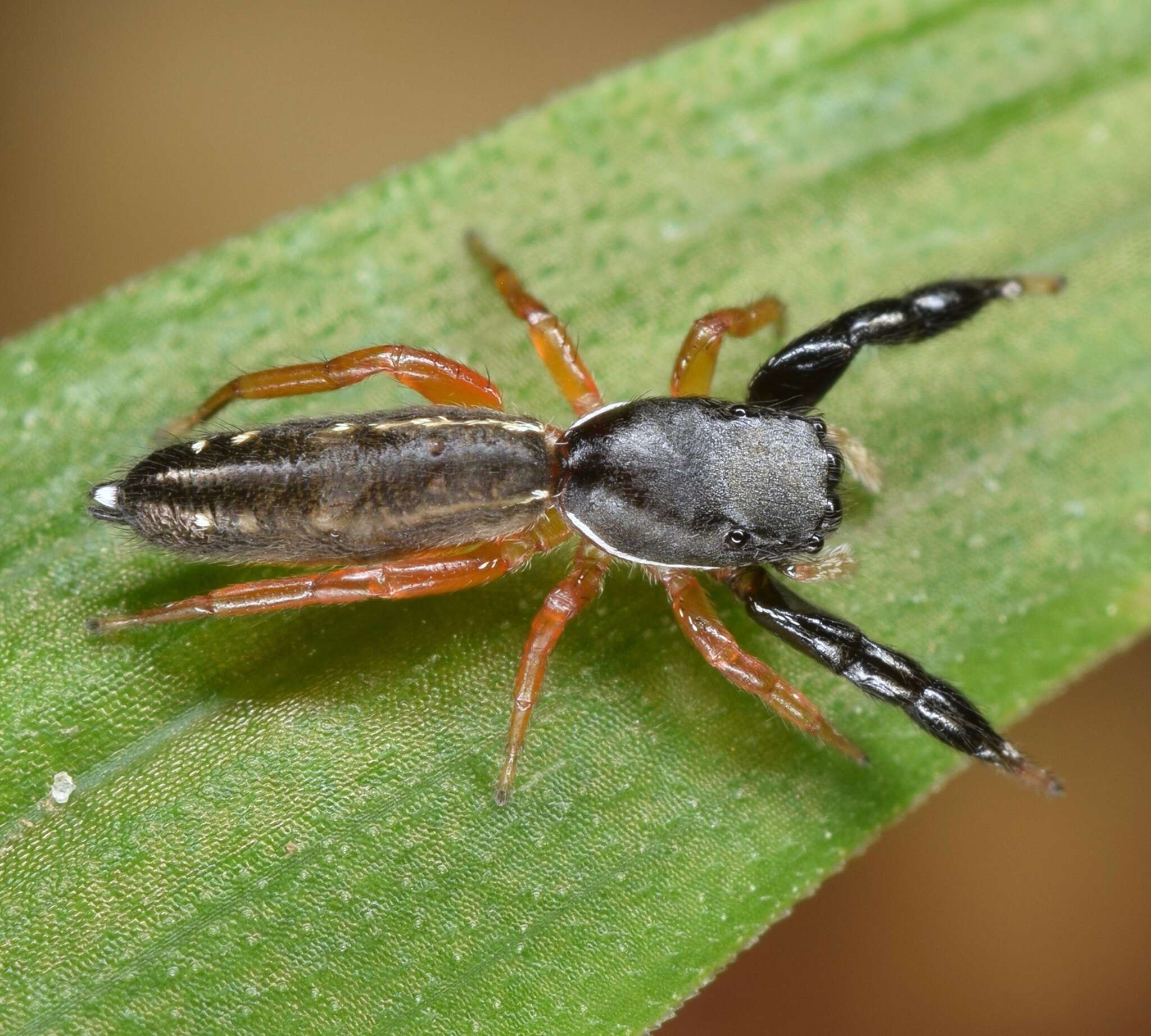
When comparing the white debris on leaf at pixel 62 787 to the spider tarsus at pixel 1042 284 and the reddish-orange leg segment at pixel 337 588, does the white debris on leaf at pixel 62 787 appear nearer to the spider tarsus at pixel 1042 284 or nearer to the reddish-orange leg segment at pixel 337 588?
the reddish-orange leg segment at pixel 337 588

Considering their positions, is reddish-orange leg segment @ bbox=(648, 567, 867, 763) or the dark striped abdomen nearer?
the dark striped abdomen

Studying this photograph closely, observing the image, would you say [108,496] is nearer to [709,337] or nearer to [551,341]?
[551,341]

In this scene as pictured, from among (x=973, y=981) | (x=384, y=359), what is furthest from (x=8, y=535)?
(x=973, y=981)

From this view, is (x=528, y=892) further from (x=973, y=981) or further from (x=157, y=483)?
(x=973, y=981)

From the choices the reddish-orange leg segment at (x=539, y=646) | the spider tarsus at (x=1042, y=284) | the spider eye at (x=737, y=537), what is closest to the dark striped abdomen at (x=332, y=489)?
the reddish-orange leg segment at (x=539, y=646)

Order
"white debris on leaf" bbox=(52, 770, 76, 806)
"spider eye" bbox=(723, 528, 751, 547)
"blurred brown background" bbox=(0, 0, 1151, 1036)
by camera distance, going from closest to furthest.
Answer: "white debris on leaf" bbox=(52, 770, 76, 806) < "spider eye" bbox=(723, 528, 751, 547) < "blurred brown background" bbox=(0, 0, 1151, 1036)

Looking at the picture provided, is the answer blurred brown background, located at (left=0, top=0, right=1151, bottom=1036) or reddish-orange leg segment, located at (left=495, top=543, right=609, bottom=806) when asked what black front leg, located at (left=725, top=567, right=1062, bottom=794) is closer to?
reddish-orange leg segment, located at (left=495, top=543, right=609, bottom=806)

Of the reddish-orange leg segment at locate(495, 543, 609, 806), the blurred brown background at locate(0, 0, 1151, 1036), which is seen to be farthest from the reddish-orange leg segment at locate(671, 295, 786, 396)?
the blurred brown background at locate(0, 0, 1151, 1036)
